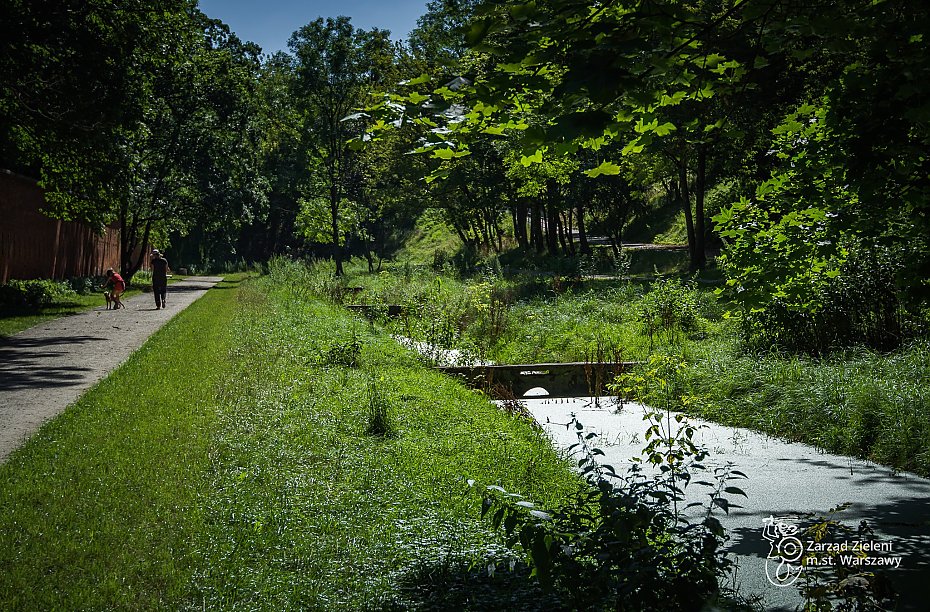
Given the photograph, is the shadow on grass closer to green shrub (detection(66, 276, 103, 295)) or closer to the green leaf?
the green leaf

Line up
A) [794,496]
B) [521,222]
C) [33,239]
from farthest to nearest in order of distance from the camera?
[521,222] < [33,239] < [794,496]

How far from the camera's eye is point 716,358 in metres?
11.2

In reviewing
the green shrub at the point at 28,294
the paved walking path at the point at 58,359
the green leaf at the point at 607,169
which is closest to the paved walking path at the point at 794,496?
the green leaf at the point at 607,169

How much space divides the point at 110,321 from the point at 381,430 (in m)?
14.4

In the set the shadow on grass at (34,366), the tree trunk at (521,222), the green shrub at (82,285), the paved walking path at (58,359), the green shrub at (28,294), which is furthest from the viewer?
the tree trunk at (521,222)

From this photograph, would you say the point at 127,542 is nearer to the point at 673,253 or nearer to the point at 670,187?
the point at 673,253

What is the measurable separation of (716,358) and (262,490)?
24.5ft

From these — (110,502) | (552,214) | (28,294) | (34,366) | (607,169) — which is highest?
(552,214)

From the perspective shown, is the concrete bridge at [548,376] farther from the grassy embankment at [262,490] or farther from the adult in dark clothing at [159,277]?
the adult in dark clothing at [159,277]

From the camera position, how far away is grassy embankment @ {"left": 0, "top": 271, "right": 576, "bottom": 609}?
14.0ft

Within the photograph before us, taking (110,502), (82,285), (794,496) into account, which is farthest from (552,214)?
(110,502)

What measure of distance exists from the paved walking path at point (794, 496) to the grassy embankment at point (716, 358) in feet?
1.19

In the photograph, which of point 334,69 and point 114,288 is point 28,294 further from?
point 334,69

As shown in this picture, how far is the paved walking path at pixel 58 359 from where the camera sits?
8656mm
